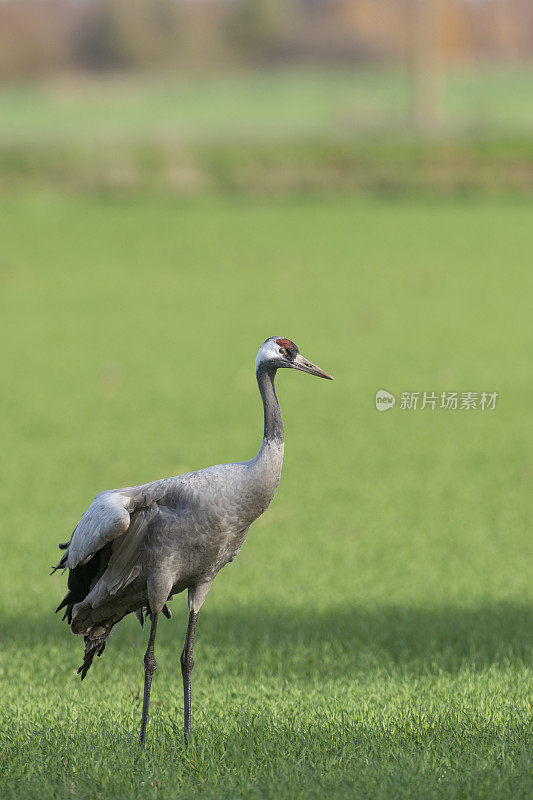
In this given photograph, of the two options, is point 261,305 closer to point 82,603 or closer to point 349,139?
point 349,139

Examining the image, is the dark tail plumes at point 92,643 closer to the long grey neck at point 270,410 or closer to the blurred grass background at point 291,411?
A: the blurred grass background at point 291,411

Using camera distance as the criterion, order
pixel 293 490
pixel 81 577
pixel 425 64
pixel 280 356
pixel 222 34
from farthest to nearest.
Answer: pixel 222 34 < pixel 425 64 < pixel 293 490 < pixel 81 577 < pixel 280 356

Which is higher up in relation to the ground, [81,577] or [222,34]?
[81,577]

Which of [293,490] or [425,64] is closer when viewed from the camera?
[293,490]

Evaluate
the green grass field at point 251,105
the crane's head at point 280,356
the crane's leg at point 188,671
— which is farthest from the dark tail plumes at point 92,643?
the green grass field at point 251,105

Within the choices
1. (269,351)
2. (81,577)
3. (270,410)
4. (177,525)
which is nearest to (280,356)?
(269,351)

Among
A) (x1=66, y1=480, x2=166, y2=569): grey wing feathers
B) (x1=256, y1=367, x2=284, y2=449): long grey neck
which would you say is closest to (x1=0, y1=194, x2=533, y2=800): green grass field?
(x1=66, y1=480, x2=166, y2=569): grey wing feathers

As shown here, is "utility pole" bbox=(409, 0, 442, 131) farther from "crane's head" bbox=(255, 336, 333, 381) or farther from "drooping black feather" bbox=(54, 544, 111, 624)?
"crane's head" bbox=(255, 336, 333, 381)

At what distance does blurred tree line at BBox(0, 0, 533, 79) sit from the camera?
6112 centimetres

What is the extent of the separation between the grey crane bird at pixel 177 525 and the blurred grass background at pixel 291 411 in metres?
0.80

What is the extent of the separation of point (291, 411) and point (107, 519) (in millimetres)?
12277

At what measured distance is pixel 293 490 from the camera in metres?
13.4

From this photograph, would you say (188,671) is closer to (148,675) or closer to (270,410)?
(148,675)

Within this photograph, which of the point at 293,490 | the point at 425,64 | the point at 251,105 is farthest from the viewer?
the point at 251,105
